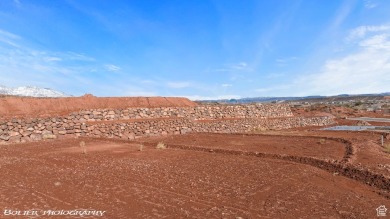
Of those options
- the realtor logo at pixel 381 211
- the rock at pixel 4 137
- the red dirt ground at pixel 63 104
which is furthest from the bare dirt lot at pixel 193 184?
the red dirt ground at pixel 63 104

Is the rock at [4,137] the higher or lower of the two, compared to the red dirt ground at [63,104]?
lower

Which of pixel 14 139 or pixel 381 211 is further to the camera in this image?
pixel 14 139

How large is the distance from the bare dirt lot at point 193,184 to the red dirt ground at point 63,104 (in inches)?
369

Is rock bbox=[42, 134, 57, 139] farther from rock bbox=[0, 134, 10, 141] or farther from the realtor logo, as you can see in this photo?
the realtor logo

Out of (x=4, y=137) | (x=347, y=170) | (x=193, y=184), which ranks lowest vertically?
(x=347, y=170)

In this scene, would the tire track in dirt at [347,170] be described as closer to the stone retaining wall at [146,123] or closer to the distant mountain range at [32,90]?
the stone retaining wall at [146,123]

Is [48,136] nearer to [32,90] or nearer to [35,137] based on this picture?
[35,137]

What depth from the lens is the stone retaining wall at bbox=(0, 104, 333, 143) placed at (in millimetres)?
21828

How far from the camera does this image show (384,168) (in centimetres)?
1268

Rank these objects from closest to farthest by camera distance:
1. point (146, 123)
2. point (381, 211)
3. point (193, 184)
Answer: point (381, 211), point (193, 184), point (146, 123)

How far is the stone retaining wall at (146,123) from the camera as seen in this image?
21828 millimetres

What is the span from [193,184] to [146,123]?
57.7 feet

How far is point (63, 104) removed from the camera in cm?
2786

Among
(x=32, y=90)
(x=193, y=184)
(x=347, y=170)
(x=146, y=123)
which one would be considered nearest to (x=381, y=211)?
(x=347, y=170)
